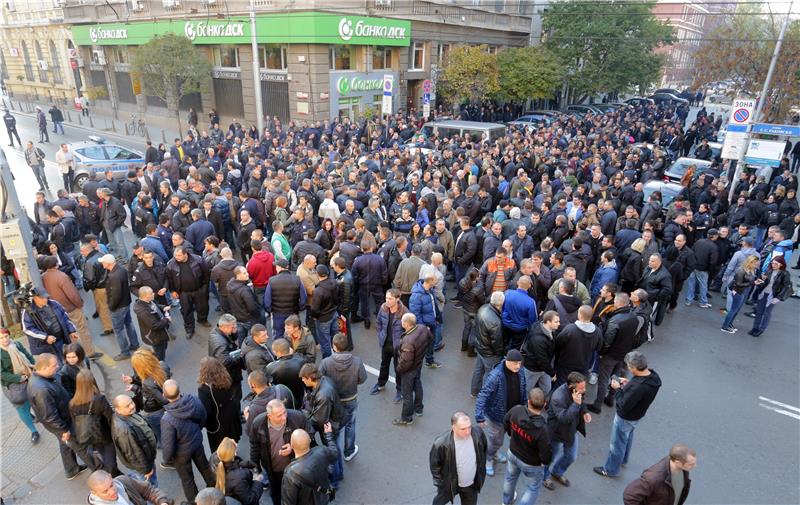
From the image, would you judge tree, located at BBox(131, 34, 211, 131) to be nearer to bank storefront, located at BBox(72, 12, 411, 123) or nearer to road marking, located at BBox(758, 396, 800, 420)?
bank storefront, located at BBox(72, 12, 411, 123)

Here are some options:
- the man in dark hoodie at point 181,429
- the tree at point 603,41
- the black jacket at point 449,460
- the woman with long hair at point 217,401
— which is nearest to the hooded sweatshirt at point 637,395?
the black jacket at point 449,460

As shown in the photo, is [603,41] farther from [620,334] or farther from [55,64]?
[55,64]

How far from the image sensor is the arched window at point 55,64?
38.9 m

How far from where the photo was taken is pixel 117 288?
23.6ft

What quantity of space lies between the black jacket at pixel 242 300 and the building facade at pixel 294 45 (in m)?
15.9

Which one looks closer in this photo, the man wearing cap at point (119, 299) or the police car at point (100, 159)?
the man wearing cap at point (119, 299)

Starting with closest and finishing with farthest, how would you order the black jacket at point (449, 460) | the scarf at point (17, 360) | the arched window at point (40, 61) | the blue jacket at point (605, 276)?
the black jacket at point (449, 460), the scarf at point (17, 360), the blue jacket at point (605, 276), the arched window at point (40, 61)

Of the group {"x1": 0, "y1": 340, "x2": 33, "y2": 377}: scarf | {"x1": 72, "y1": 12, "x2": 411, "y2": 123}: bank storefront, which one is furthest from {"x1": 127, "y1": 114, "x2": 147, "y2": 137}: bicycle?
{"x1": 0, "y1": 340, "x2": 33, "y2": 377}: scarf

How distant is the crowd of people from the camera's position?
4.52 m

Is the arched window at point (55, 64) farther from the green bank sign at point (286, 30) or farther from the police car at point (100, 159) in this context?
the police car at point (100, 159)

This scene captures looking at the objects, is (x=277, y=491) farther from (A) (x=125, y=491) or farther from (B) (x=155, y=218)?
(B) (x=155, y=218)

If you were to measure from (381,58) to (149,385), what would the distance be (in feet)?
86.1

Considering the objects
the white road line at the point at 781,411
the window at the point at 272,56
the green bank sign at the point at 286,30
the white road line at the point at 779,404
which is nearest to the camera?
Answer: the white road line at the point at 781,411

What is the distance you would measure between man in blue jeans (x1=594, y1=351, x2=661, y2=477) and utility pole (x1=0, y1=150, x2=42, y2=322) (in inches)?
305
